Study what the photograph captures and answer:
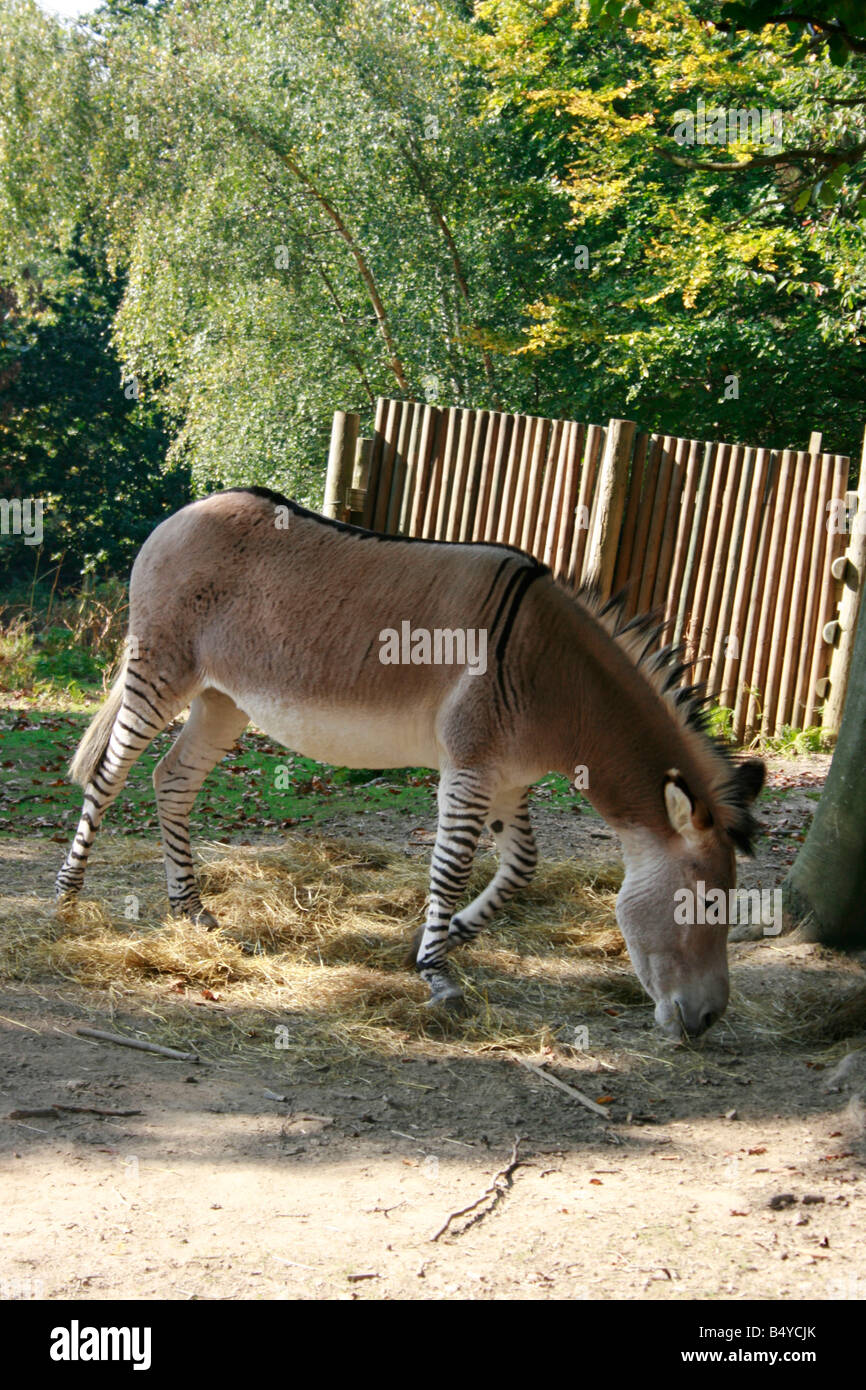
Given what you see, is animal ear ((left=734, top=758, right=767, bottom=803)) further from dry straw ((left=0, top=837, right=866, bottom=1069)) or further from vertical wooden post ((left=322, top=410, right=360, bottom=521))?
vertical wooden post ((left=322, top=410, right=360, bottom=521))

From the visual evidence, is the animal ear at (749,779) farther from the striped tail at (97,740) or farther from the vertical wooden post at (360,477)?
the vertical wooden post at (360,477)

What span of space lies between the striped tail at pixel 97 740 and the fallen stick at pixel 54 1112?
2.66m

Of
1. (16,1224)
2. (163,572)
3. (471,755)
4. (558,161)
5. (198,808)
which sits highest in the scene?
(558,161)

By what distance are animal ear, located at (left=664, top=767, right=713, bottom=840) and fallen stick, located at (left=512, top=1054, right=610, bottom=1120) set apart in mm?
1183

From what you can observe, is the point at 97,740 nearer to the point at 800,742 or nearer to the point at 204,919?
the point at 204,919

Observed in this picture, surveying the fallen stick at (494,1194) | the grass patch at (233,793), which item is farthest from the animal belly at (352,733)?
the grass patch at (233,793)

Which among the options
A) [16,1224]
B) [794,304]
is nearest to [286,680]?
[16,1224]

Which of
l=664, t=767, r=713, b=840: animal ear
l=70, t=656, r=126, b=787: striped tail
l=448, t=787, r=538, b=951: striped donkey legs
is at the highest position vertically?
l=664, t=767, r=713, b=840: animal ear

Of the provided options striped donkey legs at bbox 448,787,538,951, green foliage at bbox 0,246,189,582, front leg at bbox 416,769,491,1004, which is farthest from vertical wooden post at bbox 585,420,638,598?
green foliage at bbox 0,246,189,582

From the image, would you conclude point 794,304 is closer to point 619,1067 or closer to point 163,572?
point 163,572

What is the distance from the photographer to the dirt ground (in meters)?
3.11

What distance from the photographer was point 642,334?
686 inches

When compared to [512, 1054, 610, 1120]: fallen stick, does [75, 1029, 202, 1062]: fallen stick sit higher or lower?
lower

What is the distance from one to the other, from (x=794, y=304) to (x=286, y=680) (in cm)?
1566
